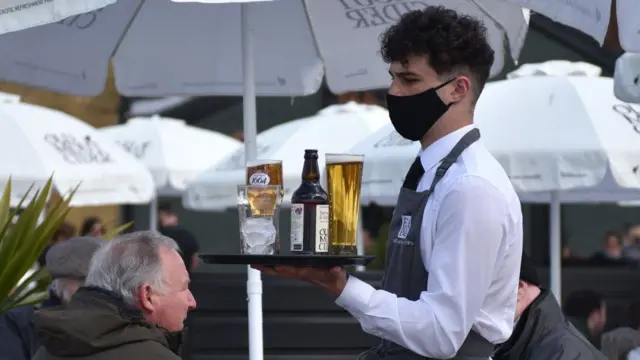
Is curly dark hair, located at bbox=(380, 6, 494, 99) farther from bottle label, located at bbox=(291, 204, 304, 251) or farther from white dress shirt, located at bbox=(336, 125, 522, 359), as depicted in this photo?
bottle label, located at bbox=(291, 204, 304, 251)

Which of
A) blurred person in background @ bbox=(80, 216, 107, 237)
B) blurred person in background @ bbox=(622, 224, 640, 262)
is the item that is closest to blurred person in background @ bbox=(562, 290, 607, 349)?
blurred person in background @ bbox=(80, 216, 107, 237)

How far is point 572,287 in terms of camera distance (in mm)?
10719

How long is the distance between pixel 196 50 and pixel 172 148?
27.9 feet

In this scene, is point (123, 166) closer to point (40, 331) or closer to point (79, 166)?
point (79, 166)

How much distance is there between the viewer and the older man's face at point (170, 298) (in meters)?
3.80

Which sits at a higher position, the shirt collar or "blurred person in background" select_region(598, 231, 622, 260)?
the shirt collar

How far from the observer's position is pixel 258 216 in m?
3.03

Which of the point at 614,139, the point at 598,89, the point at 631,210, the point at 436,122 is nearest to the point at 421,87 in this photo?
the point at 436,122

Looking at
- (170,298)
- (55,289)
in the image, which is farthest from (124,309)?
(55,289)

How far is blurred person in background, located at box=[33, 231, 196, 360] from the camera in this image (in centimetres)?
355

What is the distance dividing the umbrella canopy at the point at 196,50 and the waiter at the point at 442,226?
3.08 metres

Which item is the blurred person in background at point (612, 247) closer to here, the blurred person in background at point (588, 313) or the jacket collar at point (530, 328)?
the blurred person in background at point (588, 313)

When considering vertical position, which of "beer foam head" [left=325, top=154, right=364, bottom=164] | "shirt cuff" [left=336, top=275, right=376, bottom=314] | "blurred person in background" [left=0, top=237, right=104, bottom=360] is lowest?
"blurred person in background" [left=0, top=237, right=104, bottom=360]

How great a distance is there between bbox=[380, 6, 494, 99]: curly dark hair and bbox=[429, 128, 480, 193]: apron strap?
0.11 m
